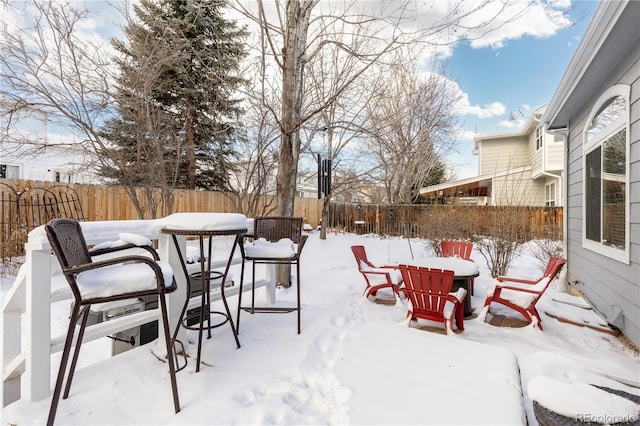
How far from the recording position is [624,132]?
9.99ft

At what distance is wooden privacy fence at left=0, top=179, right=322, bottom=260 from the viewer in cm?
538

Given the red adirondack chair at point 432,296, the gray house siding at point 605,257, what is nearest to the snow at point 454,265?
the red adirondack chair at point 432,296

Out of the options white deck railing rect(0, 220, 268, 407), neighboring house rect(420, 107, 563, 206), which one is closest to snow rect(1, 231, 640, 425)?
white deck railing rect(0, 220, 268, 407)

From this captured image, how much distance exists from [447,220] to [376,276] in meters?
3.38

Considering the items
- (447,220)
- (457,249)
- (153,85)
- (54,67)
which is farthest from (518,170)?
(54,67)

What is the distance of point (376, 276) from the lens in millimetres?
4578

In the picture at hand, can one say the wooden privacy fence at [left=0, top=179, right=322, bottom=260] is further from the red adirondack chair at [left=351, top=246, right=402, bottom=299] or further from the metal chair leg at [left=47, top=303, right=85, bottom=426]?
the metal chair leg at [left=47, top=303, right=85, bottom=426]

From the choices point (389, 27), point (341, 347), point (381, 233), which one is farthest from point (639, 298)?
point (381, 233)

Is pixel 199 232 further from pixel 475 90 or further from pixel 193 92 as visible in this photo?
pixel 475 90

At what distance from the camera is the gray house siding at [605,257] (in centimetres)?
279

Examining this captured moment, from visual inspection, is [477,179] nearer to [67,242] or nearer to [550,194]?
[550,194]

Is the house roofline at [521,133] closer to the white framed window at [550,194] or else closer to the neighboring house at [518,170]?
the neighboring house at [518,170]

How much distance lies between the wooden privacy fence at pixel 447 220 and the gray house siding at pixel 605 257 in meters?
1.09

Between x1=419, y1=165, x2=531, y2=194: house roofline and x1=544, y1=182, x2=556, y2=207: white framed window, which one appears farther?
x1=419, y1=165, x2=531, y2=194: house roofline
